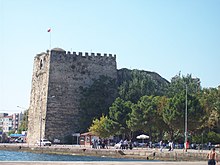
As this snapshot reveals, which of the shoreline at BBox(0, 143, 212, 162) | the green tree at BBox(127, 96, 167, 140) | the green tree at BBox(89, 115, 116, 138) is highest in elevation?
the green tree at BBox(127, 96, 167, 140)

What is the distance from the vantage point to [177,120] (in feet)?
184

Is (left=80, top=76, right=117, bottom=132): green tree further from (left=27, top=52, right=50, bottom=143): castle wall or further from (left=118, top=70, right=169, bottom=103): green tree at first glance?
(left=27, top=52, right=50, bottom=143): castle wall

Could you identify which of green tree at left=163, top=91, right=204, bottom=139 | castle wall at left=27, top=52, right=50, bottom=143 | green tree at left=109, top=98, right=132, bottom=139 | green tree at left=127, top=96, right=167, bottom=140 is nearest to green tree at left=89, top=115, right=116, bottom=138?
green tree at left=109, top=98, right=132, bottom=139

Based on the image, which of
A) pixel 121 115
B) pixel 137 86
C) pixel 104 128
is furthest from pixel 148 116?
pixel 137 86

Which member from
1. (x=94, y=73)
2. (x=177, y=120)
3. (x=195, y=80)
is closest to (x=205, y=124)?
(x=177, y=120)

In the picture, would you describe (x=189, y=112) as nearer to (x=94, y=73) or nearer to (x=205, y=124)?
(x=205, y=124)

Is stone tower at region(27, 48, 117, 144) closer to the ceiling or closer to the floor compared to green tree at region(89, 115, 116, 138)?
closer to the ceiling

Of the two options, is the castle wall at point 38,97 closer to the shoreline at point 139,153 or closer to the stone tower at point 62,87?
the stone tower at point 62,87

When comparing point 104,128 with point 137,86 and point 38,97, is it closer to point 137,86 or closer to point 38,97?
point 137,86

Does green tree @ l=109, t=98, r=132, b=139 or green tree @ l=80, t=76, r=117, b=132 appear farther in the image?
green tree @ l=80, t=76, r=117, b=132

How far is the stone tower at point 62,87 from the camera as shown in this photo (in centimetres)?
7406

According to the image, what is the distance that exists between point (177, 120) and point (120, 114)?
1153cm

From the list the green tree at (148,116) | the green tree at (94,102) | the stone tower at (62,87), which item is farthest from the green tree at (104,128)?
the stone tower at (62,87)

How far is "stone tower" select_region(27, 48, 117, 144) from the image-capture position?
243 ft
